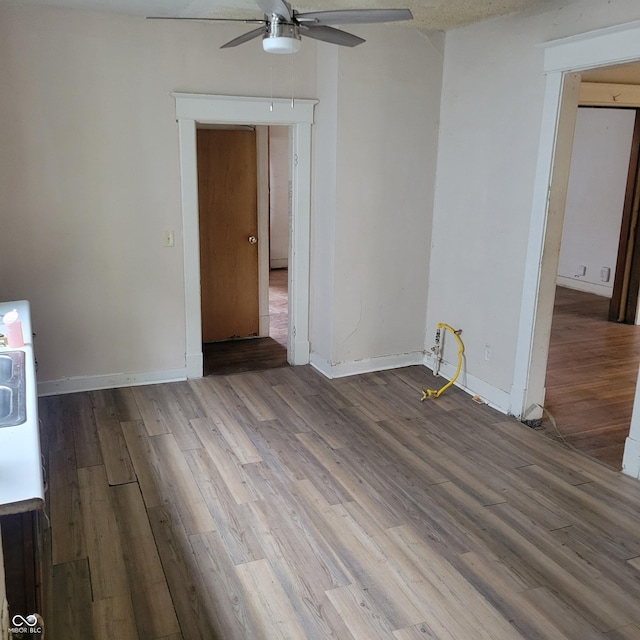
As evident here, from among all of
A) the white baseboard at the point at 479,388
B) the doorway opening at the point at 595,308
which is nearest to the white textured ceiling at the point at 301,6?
the doorway opening at the point at 595,308

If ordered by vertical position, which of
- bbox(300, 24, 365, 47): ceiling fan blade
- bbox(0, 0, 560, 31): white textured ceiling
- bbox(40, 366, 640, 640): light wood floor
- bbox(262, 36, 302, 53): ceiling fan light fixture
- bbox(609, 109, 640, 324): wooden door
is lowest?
bbox(40, 366, 640, 640): light wood floor

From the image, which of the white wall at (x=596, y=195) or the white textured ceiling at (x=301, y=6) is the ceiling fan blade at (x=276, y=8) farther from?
the white wall at (x=596, y=195)

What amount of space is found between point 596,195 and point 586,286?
3.87ft

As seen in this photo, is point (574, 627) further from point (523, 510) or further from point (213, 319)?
point (213, 319)

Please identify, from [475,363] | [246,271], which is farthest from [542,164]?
[246,271]

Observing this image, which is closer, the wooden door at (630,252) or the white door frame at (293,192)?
the white door frame at (293,192)

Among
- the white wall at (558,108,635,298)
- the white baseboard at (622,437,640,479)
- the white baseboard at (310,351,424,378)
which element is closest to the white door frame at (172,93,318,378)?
the white baseboard at (310,351,424,378)

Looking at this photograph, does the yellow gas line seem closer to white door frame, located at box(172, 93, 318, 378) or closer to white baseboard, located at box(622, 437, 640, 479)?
Answer: white door frame, located at box(172, 93, 318, 378)

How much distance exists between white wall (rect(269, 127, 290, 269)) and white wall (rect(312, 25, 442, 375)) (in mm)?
4377

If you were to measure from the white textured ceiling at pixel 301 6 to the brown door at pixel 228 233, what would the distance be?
1638mm

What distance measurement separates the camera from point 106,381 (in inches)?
179

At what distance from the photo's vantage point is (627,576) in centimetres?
261

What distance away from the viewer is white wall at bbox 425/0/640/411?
12.6 feet

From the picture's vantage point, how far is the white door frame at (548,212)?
3.25 metres
